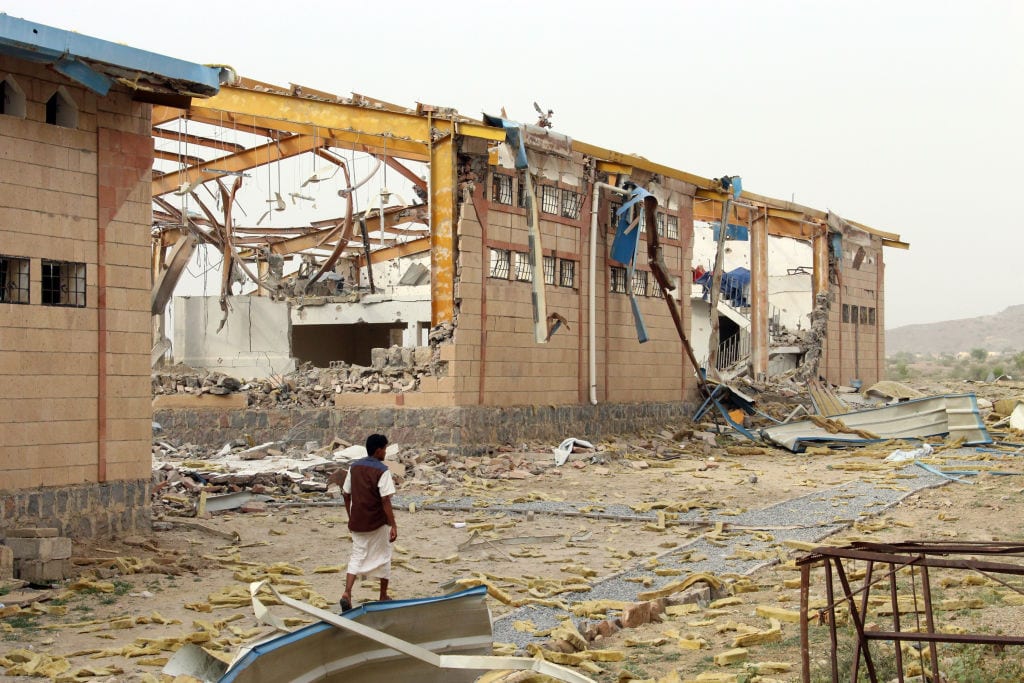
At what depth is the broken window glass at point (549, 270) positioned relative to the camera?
71.1 ft

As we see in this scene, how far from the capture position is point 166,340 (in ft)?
86.2

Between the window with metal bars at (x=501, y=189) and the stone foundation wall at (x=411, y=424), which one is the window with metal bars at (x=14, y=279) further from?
the window with metal bars at (x=501, y=189)

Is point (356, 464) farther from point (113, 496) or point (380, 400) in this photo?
point (380, 400)

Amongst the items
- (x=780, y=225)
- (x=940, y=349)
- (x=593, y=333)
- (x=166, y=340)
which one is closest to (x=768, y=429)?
(x=593, y=333)

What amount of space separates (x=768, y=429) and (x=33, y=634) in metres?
17.7

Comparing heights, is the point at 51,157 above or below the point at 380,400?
above

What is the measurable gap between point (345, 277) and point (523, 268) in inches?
383

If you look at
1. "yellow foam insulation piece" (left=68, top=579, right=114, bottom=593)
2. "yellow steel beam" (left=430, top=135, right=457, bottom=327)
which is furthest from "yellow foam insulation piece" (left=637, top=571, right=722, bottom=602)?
"yellow steel beam" (left=430, top=135, right=457, bottom=327)

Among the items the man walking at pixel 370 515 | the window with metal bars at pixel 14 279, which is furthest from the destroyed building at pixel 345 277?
the man walking at pixel 370 515

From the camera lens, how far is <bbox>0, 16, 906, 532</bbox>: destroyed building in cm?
1095

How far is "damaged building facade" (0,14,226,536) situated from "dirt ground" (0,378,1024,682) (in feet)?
2.94

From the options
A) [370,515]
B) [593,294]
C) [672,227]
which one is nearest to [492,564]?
[370,515]

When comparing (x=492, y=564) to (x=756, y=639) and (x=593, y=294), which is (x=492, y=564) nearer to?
(x=756, y=639)

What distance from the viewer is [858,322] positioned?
35.7m
